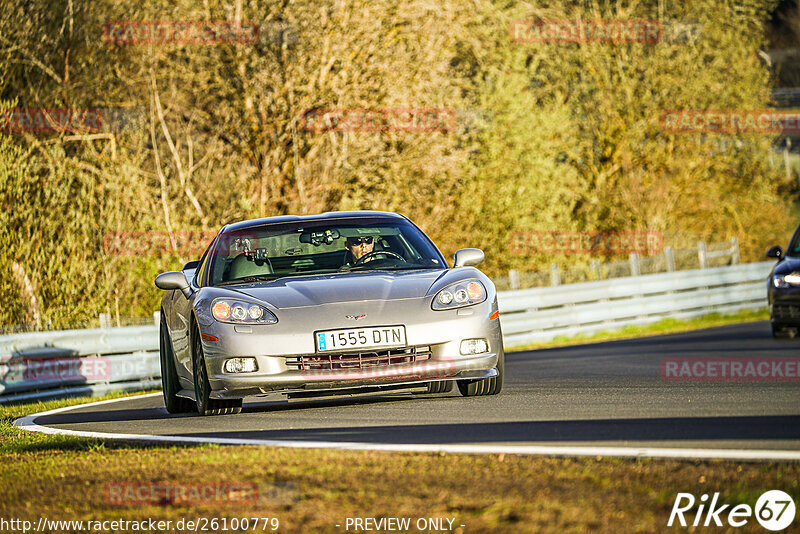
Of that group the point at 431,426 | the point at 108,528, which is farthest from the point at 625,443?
the point at 108,528

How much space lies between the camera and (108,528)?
16.0ft

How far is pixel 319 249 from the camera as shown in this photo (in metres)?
10.1

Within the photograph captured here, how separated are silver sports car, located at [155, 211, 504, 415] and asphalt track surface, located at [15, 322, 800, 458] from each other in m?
0.23

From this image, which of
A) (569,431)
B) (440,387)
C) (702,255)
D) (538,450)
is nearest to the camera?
(538,450)

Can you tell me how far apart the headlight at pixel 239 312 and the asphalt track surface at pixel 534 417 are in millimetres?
665

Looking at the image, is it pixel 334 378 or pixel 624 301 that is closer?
pixel 334 378

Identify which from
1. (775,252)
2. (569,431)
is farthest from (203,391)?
(775,252)

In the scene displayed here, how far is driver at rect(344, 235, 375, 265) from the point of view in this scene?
9953 mm

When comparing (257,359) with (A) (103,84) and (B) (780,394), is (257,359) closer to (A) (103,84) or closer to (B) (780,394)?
(B) (780,394)

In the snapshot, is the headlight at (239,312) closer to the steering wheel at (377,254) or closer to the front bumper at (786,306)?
the steering wheel at (377,254)

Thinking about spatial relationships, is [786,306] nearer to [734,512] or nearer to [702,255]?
[734,512]

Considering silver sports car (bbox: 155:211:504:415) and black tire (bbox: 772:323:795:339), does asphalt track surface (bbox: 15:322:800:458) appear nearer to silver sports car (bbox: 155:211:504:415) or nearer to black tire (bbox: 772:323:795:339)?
silver sports car (bbox: 155:211:504:415)

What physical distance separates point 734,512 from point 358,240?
5846 millimetres

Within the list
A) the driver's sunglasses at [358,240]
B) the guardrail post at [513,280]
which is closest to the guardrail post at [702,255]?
the guardrail post at [513,280]
